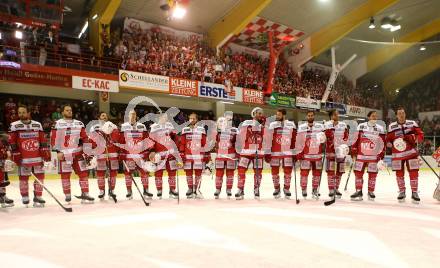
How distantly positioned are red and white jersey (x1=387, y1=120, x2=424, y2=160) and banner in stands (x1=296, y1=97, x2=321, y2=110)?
16871 mm

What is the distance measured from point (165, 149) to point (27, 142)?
2.73 metres

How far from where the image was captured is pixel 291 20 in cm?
2341

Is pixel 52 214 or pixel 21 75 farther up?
pixel 21 75

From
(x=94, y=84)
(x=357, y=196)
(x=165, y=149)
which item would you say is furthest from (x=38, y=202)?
(x=94, y=84)

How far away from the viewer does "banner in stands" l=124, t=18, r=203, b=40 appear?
2005 centimetres

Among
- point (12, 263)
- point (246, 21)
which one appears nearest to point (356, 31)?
point (246, 21)

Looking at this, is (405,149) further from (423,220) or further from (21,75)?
(21,75)

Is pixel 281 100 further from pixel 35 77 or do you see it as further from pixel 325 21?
pixel 35 77

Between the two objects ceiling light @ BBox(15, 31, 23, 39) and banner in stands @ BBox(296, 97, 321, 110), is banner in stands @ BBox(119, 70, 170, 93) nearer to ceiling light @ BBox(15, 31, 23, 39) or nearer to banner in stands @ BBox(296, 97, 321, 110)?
ceiling light @ BBox(15, 31, 23, 39)

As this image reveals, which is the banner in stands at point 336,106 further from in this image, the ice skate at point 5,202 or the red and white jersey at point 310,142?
the ice skate at point 5,202

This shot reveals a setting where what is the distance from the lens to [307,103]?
2505 cm

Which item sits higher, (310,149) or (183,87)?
(183,87)

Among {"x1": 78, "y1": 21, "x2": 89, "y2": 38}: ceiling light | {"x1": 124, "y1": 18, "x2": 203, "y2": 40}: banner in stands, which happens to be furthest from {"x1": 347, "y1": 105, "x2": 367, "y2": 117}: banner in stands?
{"x1": 78, "y1": 21, "x2": 89, "y2": 38}: ceiling light

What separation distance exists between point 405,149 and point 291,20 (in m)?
18.0
